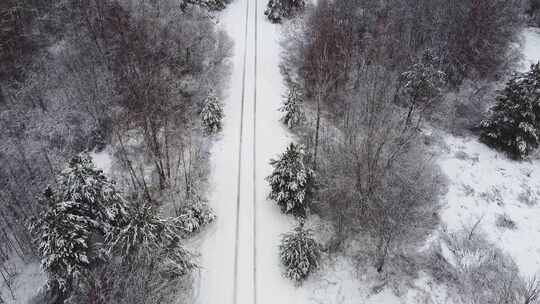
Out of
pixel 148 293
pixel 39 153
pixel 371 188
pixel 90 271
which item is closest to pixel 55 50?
pixel 39 153

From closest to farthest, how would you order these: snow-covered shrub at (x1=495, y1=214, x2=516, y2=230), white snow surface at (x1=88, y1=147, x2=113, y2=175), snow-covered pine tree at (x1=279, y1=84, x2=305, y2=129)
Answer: snow-covered shrub at (x1=495, y1=214, x2=516, y2=230) → white snow surface at (x1=88, y1=147, x2=113, y2=175) → snow-covered pine tree at (x1=279, y1=84, x2=305, y2=129)

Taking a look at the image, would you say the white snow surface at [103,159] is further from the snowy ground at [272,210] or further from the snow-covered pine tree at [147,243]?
the snow-covered pine tree at [147,243]

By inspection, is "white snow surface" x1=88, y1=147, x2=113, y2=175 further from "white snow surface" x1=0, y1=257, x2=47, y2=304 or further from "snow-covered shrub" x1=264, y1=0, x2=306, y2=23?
"snow-covered shrub" x1=264, y1=0, x2=306, y2=23

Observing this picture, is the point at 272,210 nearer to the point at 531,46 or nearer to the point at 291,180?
the point at 291,180

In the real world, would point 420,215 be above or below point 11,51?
below

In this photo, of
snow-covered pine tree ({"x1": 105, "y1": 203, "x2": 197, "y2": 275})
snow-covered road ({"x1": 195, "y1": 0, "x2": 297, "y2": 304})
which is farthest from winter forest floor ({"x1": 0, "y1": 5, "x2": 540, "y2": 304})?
snow-covered pine tree ({"x1": 105, "y1": 203, "x2": 197, "y2": 275})

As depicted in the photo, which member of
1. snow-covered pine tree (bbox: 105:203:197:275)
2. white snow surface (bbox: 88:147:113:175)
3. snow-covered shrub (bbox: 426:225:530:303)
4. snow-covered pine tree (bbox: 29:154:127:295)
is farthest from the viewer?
white snow surface (bbox: 88:147:113:175)

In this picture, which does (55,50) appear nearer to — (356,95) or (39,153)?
(39,153)

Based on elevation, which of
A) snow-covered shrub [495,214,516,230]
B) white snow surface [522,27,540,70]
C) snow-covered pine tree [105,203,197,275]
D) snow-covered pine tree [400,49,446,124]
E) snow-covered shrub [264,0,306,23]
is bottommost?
snow-covered shrub [495,214,516,230]
